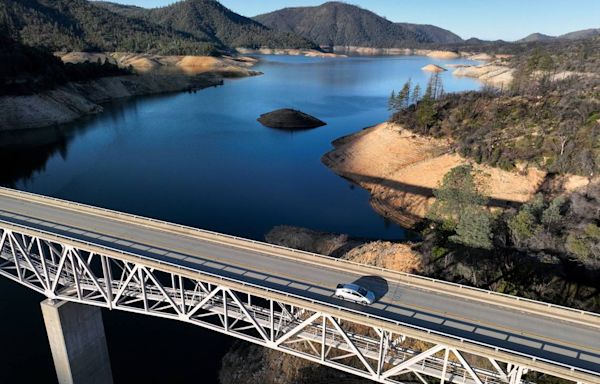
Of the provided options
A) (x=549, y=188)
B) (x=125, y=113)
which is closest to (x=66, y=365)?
(x=549, y=188)

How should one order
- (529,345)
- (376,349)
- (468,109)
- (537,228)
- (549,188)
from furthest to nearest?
(468,109)
(549,188)
(537,228)
(376,349)
(529,345)

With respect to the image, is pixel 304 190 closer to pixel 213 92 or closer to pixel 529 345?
pixel 529 345

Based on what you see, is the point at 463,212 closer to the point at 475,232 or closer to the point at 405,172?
the point at 475,232

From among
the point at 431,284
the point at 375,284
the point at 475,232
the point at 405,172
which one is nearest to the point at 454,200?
the point at 475,232

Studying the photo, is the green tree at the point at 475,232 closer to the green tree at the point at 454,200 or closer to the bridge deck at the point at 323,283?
the green tree at the point at 454,200

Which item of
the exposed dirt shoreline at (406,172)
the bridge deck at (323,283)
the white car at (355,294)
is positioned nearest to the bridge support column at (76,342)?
the bridge deck at (323,283)
